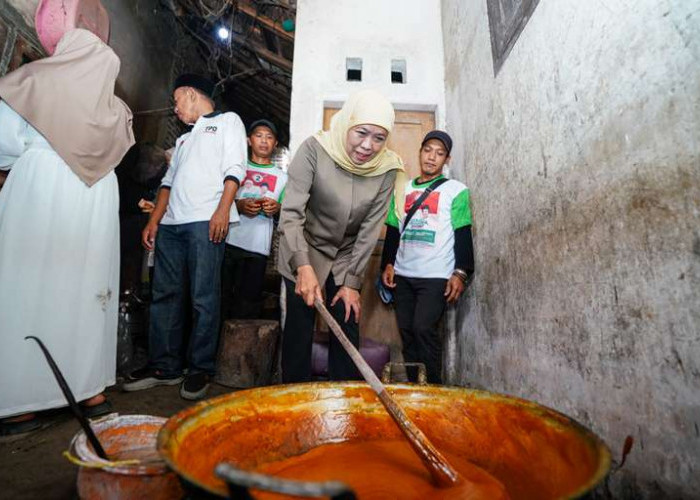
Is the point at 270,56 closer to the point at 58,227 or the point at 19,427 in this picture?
the point at 58,227

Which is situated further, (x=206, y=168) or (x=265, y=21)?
(x=265, y=21)

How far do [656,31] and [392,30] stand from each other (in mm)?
3043

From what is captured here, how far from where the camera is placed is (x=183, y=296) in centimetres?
256

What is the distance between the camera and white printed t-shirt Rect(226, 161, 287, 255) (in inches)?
123

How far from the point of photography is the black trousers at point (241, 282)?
3.18 m

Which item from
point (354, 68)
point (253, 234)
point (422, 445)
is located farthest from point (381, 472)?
point (354, 68)

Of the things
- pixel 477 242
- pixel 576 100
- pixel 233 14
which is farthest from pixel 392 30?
pixel 233 14

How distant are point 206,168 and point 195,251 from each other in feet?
1.90

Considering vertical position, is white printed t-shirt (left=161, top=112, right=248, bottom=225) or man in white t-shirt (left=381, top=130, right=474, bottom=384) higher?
white printed t-shirt (left=161, top=112, right=248, bottom=225)

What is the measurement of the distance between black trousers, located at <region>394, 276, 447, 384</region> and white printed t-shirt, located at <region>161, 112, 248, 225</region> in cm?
133

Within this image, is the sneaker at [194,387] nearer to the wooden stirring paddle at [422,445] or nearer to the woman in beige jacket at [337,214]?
the woman in beige jacket at [337,214]

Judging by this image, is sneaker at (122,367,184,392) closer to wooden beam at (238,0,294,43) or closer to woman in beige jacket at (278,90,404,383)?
woman in beige jacket at (278,90,404,383)

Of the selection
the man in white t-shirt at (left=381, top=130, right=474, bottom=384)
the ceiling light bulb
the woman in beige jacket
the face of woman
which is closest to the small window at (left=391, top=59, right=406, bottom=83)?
the man in white t-shirt at (left=381, top=130, right=474, bottom=384)

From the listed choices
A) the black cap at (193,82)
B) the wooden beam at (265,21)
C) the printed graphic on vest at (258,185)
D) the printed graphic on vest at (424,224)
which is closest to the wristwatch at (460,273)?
the printed graphic on vest at (424,224)
